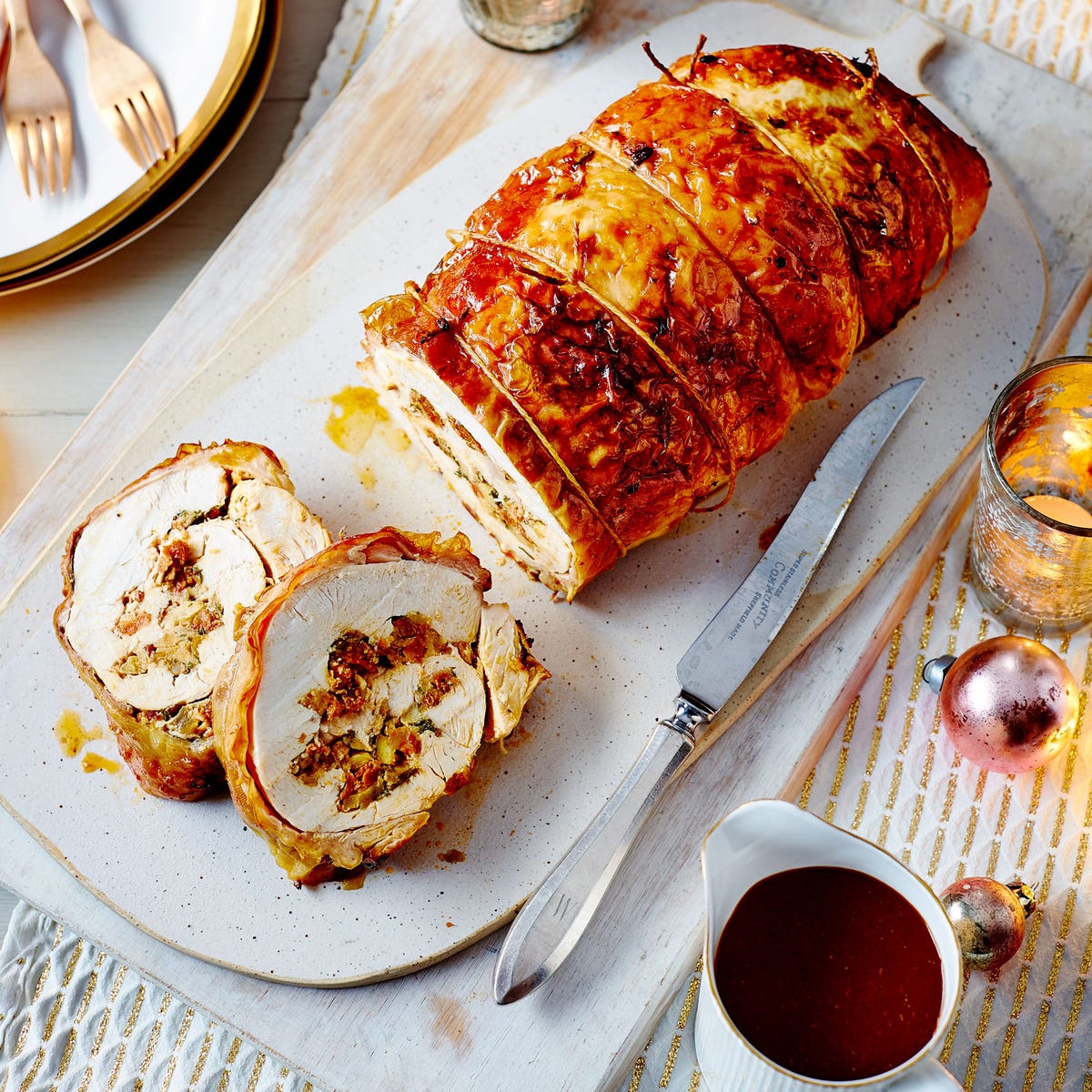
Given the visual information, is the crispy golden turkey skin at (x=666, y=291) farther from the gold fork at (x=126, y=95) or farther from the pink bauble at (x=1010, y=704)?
the gold fork at (x=126, y=95)

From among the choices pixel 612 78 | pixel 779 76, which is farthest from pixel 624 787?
pixel 612 78

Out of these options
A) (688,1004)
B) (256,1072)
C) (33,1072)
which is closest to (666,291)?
(688,1004)

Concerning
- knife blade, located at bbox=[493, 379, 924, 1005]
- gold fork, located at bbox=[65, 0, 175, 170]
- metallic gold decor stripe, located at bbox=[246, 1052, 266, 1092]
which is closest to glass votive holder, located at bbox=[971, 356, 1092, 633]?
knife blade, located at bbox=[493, 379, 924, 1005]

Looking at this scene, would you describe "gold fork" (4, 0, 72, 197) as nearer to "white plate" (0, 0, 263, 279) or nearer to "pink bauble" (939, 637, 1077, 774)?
"white plate" (0, 0, 263, 279)

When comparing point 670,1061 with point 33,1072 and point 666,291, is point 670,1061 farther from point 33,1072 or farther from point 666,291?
point 666,291

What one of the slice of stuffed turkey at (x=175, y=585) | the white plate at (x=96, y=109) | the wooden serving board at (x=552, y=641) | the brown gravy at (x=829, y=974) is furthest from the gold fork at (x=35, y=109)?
the brown gravy at (x=829, y=974)

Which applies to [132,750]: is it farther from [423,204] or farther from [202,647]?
[423,204]
